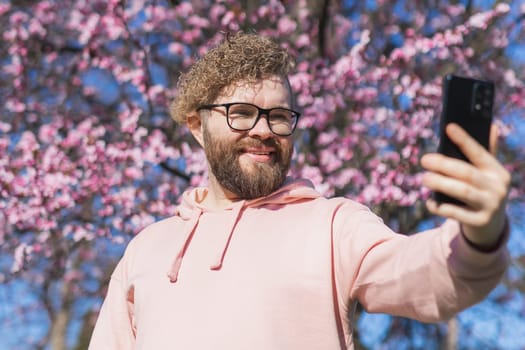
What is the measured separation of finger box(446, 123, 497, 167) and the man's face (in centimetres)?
103

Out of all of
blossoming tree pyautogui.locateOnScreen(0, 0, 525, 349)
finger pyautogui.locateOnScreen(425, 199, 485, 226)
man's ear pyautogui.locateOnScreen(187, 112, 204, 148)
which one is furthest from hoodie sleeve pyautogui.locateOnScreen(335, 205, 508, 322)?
blossoming tree pyautogui.locateOnScreen(0, 0, 525, 349)

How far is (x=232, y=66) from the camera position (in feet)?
7.35

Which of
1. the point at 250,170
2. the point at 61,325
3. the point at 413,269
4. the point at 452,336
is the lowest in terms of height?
the point at 61,325

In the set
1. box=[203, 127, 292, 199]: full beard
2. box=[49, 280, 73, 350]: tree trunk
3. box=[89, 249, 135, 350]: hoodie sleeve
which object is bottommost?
box=[49, 280, 73, 350]: tree trunk

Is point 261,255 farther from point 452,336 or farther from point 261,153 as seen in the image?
point 452,336

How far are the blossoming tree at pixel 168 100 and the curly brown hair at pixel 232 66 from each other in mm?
3374

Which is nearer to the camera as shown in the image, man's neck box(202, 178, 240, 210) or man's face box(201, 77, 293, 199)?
man's face box(201, 77, 293, 199)

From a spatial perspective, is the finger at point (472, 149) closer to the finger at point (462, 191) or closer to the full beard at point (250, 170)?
the finger at point (462, 191)

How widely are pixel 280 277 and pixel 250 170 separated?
0.40m

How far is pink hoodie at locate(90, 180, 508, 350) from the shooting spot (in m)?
1.55

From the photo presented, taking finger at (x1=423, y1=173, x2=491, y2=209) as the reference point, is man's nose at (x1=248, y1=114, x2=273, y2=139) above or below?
above

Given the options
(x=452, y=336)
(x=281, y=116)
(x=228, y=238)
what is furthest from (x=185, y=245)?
(x=452, y=336)

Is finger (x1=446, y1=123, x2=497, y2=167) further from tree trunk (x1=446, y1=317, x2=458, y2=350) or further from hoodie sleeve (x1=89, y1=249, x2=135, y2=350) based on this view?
tree trunk (x1=446, y1=317, x2=458, y2=350)

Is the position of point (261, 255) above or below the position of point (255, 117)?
below
